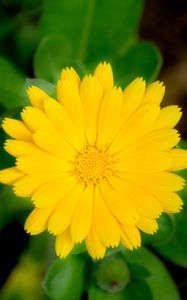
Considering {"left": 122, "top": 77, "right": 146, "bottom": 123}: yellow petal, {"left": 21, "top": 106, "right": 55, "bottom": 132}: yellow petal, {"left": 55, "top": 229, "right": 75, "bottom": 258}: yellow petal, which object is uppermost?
{"left": 122, "top": 77, "right": 146, "bottom": 123}: yellow petal

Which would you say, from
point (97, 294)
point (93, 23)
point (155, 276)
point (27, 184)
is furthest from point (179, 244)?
point (93, 23)

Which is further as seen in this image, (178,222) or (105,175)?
(178,222)

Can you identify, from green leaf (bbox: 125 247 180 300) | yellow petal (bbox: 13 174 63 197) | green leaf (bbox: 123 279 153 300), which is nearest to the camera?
yellow petal (bbox: 13 174 63 197)

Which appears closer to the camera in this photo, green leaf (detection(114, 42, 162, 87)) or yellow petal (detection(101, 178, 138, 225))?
yellow petal (detection(101, 178, 138, 225))

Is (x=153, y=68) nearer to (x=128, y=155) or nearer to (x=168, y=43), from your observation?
(x=128, y=155)

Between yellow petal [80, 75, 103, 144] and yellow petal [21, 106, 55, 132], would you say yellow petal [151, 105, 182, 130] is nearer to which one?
yellow petal [80, 75, 103, 144]

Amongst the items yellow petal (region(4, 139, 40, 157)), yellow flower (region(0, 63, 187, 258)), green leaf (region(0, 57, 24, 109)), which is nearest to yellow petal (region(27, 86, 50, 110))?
yellow flower (region(0, 63, 187, 258))

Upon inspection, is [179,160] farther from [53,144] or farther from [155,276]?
[155,276]

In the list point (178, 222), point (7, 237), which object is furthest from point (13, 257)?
point (178, 222)
